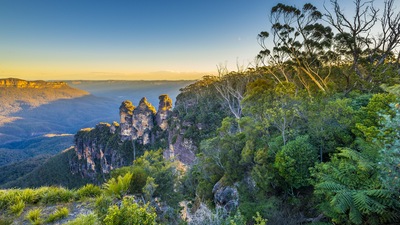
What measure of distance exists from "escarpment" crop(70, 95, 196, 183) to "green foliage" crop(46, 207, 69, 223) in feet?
155

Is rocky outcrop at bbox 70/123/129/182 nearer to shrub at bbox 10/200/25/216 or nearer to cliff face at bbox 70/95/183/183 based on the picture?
cliff face at bbox 70/95/183/183

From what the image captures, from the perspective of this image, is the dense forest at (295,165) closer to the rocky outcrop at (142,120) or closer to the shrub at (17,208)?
the shrub at (17,208)

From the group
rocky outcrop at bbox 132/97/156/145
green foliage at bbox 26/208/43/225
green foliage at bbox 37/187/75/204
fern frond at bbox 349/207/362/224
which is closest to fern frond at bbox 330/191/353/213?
fern frond at bbox 349/207/362/224

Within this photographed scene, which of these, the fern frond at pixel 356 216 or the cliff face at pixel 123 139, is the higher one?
the fern frond at pixel 356 216

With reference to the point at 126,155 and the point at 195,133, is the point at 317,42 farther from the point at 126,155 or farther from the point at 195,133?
the point at 126,155

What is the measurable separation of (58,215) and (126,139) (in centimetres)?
7649

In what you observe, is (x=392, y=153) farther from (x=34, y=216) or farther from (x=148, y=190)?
(x=34, y=216)

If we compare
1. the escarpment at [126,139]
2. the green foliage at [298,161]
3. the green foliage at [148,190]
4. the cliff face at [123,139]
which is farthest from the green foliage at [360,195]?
the cliff face at [123,139]

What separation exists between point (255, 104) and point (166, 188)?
947cm

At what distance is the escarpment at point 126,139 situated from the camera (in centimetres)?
6619

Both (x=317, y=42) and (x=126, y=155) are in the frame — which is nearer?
(x=317, y=42)

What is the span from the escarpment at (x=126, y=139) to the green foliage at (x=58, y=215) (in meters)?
47.2

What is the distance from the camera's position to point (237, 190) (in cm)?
1371

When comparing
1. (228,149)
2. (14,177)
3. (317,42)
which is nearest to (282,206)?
(228,149)
